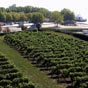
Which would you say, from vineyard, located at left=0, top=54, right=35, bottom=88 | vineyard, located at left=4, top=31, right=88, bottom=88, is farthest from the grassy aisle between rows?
vineyard, located at left=0, top=54, right=35, bottom=88

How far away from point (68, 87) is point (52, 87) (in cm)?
171

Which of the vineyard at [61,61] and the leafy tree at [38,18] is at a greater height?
the vineyard at [61,61]

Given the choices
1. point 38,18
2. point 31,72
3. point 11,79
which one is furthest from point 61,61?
point 38,18

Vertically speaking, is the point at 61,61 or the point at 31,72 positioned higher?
the point at 61,61

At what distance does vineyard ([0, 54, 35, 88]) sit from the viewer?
96.7ft

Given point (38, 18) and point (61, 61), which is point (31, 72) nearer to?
point (61, 61)

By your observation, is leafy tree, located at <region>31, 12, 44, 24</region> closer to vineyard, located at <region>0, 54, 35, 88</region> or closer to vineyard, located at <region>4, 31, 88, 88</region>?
vineyard, located at <region>4, 31, 88, 88</region>

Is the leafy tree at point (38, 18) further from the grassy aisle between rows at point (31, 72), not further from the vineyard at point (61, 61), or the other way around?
the grassy aisle between rows at point (31, 72)

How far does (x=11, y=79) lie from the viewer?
105ft

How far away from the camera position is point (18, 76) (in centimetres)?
3259

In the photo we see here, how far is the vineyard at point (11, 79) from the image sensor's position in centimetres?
2948

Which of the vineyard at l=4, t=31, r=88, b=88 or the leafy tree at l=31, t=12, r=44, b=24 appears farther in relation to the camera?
the leafy tree at l=31, t=12, r=44, b=24

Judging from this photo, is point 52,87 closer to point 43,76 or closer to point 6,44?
point 43,76

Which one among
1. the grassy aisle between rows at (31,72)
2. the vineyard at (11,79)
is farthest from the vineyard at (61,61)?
the vineyard at (11,79)
